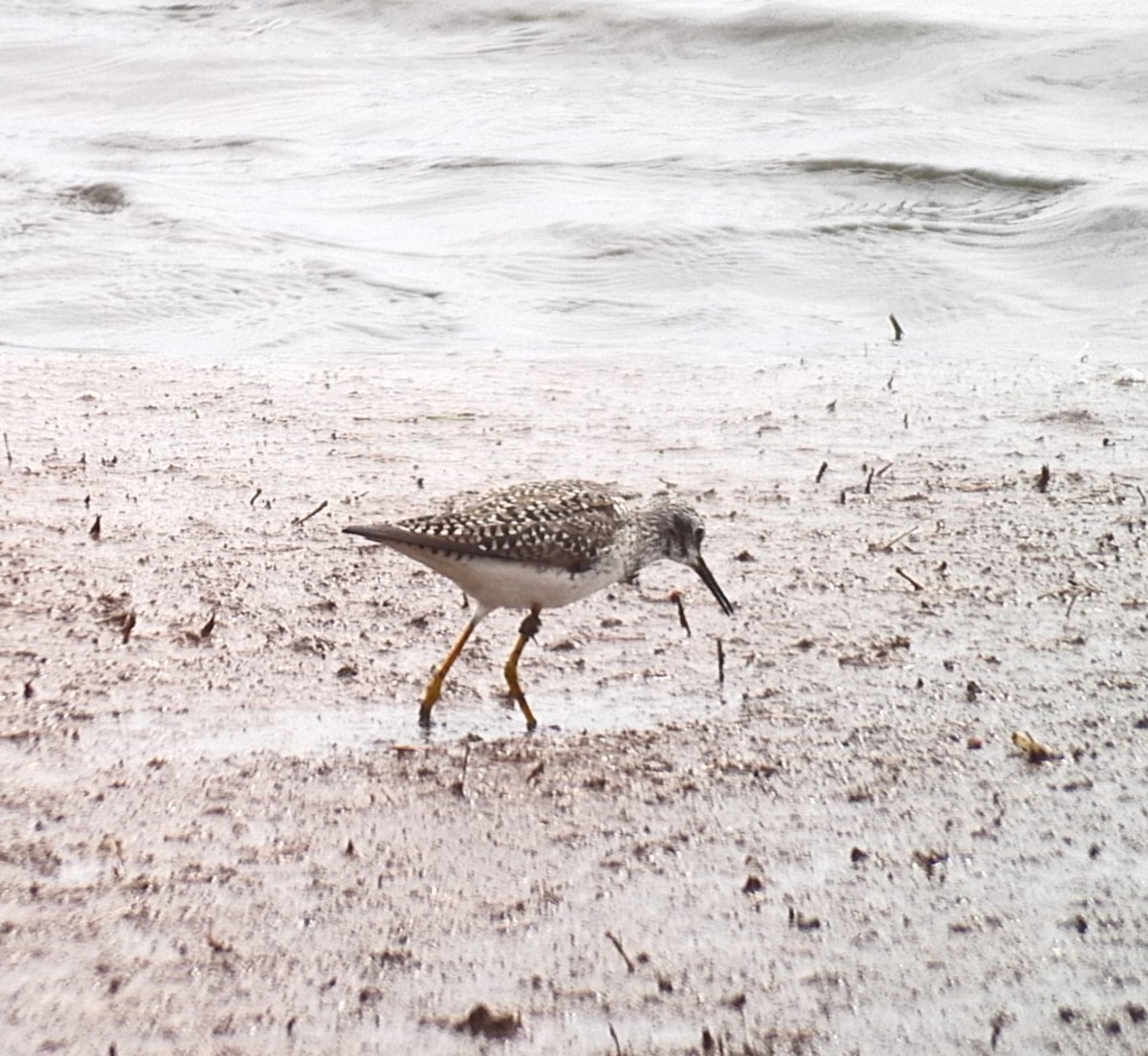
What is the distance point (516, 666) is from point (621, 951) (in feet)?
4.59

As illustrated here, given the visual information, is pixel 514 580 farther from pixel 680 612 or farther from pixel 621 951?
pixel 621 951

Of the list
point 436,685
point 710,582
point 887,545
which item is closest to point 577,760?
point 436,685

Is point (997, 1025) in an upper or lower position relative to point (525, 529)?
lower

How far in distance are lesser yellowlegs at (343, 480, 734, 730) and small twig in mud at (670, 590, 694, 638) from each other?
314 mm

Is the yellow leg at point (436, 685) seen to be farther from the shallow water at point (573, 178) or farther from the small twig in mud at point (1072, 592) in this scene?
the shallow water at point (573, 178)

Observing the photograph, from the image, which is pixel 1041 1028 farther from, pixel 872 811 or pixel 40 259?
pixel 40 259

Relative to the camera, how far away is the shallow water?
1049cm

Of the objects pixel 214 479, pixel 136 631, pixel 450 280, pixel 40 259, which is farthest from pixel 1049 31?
pixel 136 631

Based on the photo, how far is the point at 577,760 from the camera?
459 cm

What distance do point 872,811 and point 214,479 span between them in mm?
3663

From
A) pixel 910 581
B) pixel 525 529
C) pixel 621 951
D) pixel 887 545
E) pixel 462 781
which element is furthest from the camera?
pixel 887 545

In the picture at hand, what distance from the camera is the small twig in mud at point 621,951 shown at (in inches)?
141

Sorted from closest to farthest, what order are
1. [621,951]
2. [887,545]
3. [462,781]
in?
[621,951] → [462,781] → [887,545]

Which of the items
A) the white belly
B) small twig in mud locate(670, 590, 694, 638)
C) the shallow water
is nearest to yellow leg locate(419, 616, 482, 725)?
the white belly
